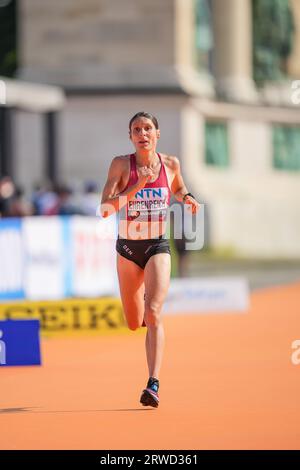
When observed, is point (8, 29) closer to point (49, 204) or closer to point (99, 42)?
point (99, 42)

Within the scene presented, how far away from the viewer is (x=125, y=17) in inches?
1393

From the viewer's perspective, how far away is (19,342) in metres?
13.7

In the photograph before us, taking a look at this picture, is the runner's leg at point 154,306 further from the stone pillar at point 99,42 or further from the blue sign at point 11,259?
the stone pillar at point 99,42

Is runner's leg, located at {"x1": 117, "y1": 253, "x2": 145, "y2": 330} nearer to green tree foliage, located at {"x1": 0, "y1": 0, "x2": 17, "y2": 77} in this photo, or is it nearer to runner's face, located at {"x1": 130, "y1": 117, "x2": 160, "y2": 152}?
runner's face, located at {"x1": 130, "y1": 117, "x2": 160, "y2": 152}

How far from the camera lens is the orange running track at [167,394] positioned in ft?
31.1

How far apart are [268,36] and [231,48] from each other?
7.59ft

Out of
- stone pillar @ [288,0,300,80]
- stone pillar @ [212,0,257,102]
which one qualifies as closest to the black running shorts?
stone pillar @ [212,0,257,102]

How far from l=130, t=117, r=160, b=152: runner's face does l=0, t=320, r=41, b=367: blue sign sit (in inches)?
133

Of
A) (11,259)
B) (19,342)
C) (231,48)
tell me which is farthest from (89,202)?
(231,48)

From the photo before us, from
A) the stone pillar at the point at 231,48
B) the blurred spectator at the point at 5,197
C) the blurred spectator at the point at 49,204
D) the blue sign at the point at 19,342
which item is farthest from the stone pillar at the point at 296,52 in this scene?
the blue sign at the point at 19,342

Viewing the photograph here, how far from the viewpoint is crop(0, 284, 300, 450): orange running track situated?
9.49 metres

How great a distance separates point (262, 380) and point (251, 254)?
2520cm
